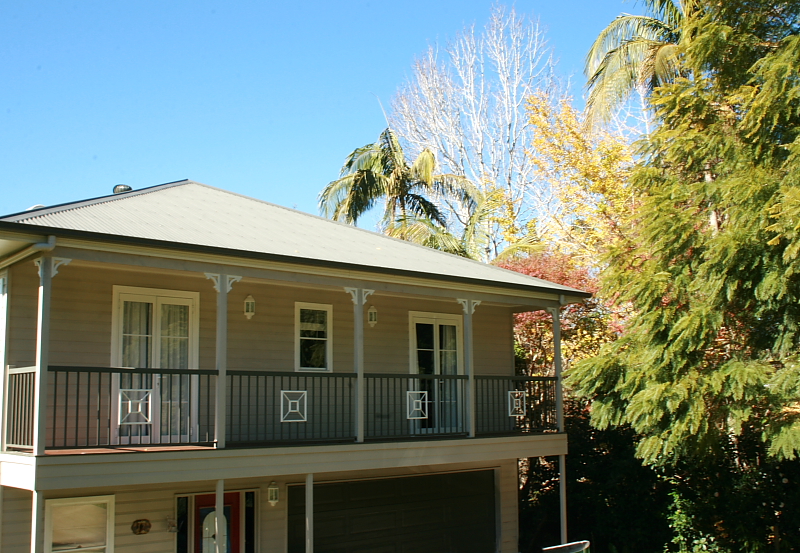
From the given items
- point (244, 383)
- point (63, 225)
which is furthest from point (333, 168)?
point (63, 225)

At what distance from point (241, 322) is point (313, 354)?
1595mm

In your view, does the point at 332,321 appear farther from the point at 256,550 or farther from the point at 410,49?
the point at 410,49

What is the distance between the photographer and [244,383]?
44.0ft

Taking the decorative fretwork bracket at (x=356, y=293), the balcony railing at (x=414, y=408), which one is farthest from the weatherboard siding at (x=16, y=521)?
the balcony railing at (x=414, y=408)

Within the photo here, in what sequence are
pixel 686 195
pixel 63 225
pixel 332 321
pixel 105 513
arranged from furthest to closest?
pixel 332 321 < pixel 686 195 < pixel 105 513 < pixel 63 225

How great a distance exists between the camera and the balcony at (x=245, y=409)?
35.8 ft

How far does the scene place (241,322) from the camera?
1350 cm

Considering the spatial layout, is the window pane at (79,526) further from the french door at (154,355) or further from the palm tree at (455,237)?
the palm tree at (455,237)

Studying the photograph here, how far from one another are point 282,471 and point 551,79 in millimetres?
29590

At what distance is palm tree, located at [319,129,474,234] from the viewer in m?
27.3

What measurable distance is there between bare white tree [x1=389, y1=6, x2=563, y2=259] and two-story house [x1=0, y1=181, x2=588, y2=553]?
64.2 feet

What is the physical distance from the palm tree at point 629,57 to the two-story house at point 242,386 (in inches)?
397

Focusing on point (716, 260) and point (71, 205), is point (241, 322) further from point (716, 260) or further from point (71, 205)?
point (716, 260)

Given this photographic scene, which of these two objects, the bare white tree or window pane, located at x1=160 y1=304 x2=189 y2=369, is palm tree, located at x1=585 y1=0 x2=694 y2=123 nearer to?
the bare white tree
